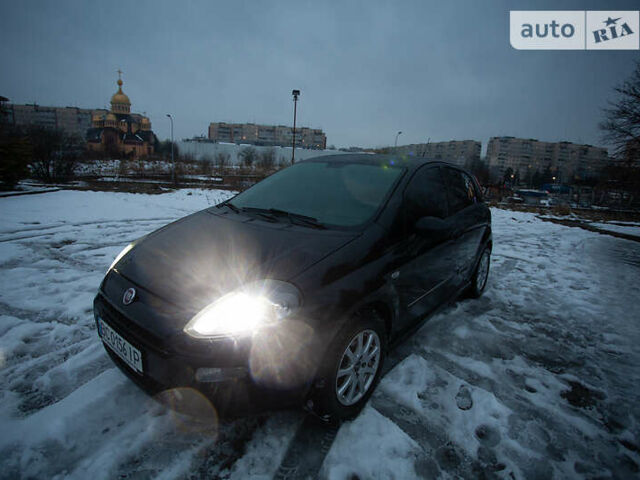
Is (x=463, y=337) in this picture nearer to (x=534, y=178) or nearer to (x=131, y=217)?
(x=131, y=217)

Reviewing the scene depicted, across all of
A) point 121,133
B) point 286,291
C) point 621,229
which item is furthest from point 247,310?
point 121,133

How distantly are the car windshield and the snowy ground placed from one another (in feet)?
4.21

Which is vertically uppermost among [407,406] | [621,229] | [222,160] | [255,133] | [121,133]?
[255,133]

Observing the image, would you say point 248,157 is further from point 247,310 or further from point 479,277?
point 247,310

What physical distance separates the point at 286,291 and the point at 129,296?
89cm

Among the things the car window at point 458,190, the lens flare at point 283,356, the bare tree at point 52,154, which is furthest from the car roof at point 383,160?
the bare tree at point 52,154

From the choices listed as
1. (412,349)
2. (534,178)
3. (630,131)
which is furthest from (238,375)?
(534,178)

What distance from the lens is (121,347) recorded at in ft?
5.42

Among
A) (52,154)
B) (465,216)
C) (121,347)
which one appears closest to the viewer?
(121,347)

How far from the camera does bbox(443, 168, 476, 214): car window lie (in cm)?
302

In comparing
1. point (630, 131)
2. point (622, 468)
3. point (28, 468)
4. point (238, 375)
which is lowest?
point (622, 468)

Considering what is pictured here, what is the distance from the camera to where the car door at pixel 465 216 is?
9.91ft

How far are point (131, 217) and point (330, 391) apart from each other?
24.8 feet

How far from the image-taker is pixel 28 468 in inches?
57.7
